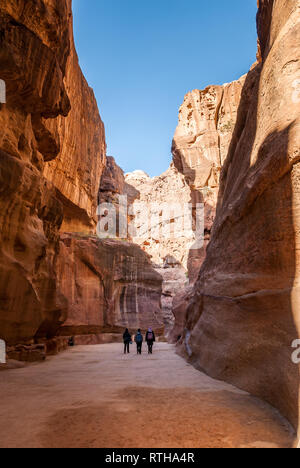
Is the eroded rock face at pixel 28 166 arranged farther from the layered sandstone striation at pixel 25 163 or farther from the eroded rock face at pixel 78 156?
the eroded rock face at pixel 78 156

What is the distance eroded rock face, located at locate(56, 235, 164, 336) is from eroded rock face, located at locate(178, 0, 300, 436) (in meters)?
12.6

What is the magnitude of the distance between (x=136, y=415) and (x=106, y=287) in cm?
1813

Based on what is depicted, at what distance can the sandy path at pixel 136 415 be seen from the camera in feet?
9.93

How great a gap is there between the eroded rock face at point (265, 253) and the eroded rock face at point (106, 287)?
41.2 ft

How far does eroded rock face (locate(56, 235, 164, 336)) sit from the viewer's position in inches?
755

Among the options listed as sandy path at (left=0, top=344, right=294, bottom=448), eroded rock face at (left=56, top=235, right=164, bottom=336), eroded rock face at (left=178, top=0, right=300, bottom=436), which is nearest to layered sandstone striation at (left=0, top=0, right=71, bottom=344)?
sandy path at (left=0, top=344, right=294, bottom=448)

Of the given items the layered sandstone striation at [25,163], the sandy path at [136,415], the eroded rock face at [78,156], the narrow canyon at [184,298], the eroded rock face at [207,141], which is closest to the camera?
the sandy path at [136,415]

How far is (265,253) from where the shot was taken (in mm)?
5520

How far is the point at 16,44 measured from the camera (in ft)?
28.5

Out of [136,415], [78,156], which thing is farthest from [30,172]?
[78,156]

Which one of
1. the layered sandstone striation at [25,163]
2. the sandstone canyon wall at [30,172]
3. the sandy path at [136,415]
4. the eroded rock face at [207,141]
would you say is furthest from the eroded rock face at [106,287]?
the sandy path at [136,415]

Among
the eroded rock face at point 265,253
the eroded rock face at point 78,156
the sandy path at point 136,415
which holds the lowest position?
the sandy path at point 136,415

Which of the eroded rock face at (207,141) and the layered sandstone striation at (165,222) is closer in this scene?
the eroded rock face at (207,141)
